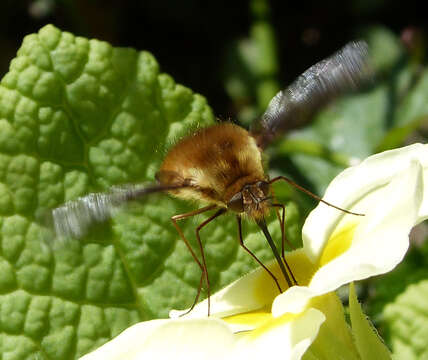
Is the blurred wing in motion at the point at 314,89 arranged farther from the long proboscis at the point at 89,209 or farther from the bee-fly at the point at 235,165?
the long proboscis at the point at 89,209

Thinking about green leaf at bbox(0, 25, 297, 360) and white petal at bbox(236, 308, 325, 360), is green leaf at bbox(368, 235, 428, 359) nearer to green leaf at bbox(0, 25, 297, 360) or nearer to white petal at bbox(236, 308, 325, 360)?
green leaf at bbox(0, 25, 297, 360)

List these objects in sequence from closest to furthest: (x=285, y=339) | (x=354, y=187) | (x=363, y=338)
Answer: (x=285, y=339), (x=363, y=338), (x=354, y=187)

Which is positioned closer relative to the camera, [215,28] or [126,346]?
[126,346]

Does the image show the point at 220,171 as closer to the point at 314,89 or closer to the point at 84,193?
the point at 314,89

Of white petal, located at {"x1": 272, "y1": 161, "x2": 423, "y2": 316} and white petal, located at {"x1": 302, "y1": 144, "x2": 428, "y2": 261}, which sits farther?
white petal, located at {"x1": 302, "y1": 144, "x2": 428, "y2": 261}

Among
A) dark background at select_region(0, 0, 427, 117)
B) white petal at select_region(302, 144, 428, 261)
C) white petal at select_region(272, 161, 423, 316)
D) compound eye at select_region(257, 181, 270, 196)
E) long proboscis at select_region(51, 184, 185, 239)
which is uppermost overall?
dark background at select_region(0, 0, 427, 117)

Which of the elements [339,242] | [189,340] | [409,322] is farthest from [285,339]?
[409,322]

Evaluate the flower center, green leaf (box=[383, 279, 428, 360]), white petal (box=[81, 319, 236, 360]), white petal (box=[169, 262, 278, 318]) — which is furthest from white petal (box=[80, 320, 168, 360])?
green leaf (box=[383, 279, 428, 360])
